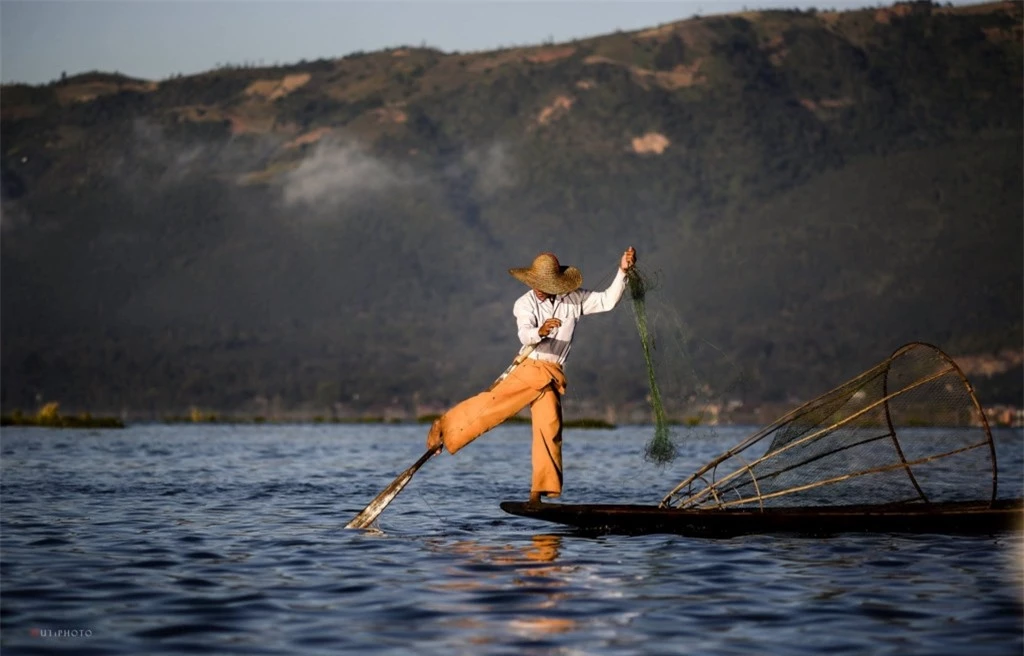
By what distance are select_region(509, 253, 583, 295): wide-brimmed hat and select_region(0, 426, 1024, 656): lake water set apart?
247 cm

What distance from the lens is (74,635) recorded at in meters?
12.0

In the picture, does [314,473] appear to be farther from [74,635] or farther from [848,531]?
[74,635]

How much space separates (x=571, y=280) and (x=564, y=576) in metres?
4.47

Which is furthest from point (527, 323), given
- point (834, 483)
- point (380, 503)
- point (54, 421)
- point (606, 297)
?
point (54, 421)

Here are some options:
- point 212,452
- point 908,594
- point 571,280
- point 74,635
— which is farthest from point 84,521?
point 212,452

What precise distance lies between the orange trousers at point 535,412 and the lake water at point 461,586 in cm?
88

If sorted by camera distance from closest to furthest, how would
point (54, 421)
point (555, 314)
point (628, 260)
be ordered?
point (628, 260) → point (555, 314) → point (54, 421)

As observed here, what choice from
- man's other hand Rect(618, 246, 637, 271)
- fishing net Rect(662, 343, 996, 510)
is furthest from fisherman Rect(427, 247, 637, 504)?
fishing net Rect(662, 343, 996, 510)

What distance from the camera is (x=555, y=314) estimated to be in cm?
1848

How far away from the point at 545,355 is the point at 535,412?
2.32 ft

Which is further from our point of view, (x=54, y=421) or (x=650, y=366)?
(x=54, y=421)

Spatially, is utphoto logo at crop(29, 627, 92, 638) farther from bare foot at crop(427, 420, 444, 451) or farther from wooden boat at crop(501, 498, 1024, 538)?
bare foot at crop(427, 420, 444, 451)

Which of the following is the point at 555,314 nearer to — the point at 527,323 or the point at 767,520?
the point at 527,323

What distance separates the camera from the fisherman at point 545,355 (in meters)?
18.2
